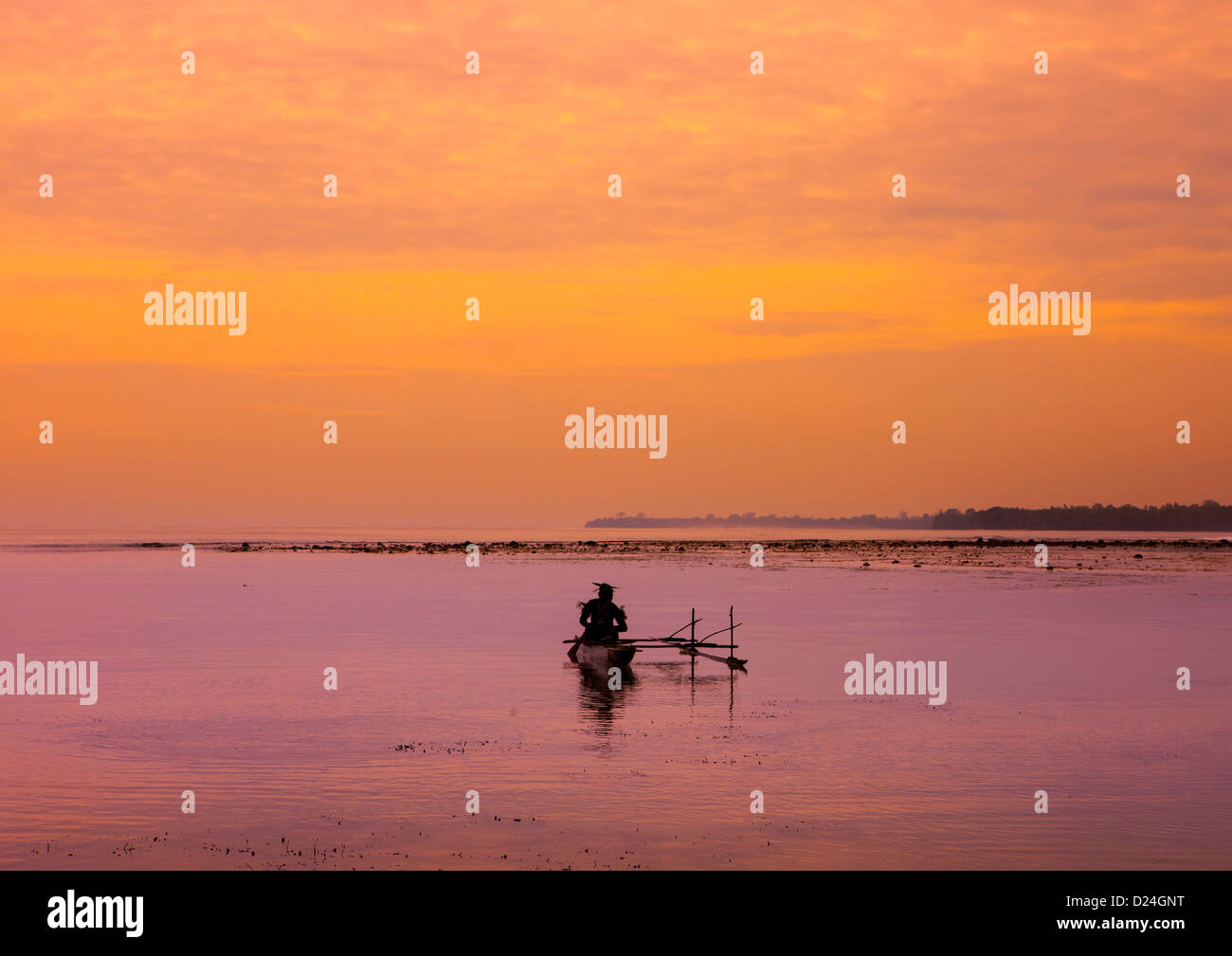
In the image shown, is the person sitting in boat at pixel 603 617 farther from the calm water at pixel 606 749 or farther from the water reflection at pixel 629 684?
the calm water at pixel 606 749

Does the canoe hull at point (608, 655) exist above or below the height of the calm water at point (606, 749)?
above

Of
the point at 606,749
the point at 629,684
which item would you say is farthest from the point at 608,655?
the point at 606,749

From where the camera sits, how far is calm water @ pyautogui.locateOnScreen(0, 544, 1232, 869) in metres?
17.0

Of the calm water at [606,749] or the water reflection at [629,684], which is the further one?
the water reflection at [629,684]

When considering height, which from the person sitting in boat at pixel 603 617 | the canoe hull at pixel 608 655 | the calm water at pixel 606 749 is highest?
the person sitting in boat at pixel 603 617

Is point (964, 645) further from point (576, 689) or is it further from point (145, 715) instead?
point (145, 715)

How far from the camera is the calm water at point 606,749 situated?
1697 cm

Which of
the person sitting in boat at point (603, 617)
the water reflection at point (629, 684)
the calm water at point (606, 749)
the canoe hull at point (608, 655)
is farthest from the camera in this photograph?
the person sitting in boat at point (603, 617)

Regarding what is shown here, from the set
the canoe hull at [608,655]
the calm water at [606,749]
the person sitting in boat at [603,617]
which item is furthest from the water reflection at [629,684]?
the person sitting in boat at [603,617]

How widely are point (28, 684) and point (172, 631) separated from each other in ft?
61.2

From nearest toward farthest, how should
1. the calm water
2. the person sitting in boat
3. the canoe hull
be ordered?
1. the calm water
2. the canoe hull
3. the person sitting in boat

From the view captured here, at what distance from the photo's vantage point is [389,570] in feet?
388

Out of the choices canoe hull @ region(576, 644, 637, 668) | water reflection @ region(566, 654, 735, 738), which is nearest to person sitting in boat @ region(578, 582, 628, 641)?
canoe hull @ region(576, 644, 637, 668)

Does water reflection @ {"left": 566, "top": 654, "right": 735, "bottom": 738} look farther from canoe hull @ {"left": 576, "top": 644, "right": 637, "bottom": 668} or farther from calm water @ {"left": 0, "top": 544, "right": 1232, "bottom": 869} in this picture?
calm water @ {"left": 0, "top": 544, "right": 1232, "bottom": 869}
